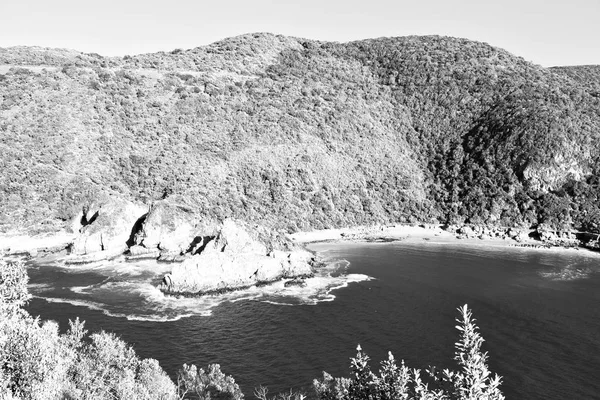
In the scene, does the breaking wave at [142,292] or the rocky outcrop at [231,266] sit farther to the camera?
the rocky outcrop at [231,266]

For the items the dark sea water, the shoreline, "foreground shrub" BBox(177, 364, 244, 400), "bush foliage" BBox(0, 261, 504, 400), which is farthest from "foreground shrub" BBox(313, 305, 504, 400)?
the shoreline

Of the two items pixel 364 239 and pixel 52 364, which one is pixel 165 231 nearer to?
pixel 364 239

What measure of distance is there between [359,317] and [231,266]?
23.5 meters

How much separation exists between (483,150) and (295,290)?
302ft

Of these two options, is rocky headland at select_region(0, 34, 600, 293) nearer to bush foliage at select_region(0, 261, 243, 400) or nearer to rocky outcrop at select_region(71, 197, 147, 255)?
rocky outcrop at select_region(71, 197, 147, 255)

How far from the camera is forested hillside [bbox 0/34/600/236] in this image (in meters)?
107

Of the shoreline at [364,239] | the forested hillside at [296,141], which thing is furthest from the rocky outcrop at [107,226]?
the forested hillside at [296,141]

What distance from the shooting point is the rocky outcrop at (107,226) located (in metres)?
86.8

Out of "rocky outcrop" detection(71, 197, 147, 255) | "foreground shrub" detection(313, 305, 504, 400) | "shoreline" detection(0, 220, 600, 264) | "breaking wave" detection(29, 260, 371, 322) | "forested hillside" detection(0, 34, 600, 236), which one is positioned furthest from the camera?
"forested hillside" detection(0, 34, 600, 236)

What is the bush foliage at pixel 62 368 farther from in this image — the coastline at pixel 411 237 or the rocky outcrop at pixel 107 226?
the coastline at pixel 411 237

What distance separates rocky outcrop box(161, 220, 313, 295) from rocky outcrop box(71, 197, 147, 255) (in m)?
23.6

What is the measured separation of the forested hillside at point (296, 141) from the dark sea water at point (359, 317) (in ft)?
104

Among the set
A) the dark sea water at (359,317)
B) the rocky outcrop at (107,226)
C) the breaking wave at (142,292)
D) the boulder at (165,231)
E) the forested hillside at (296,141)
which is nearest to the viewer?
the dark sea water at (359,317)

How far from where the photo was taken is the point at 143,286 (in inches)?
2692
